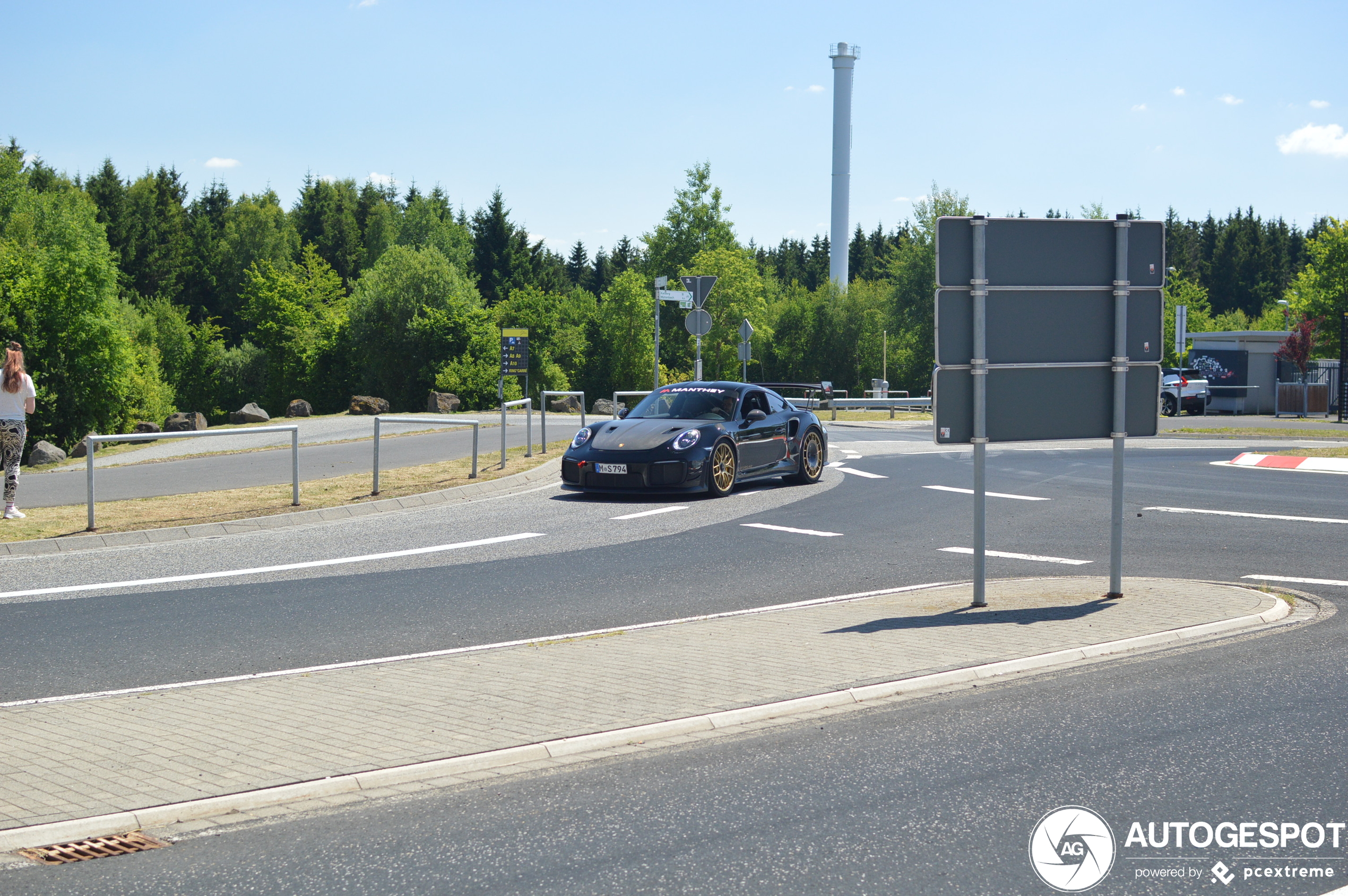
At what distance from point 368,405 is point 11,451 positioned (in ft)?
95.7

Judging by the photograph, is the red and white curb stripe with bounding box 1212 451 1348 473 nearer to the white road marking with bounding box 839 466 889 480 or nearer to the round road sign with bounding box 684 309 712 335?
the white road marking with bounding box 839 466 889 480

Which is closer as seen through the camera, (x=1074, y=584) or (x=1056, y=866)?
(x=1056, y=866)

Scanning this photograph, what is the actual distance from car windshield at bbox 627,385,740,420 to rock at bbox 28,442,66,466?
20.7 m

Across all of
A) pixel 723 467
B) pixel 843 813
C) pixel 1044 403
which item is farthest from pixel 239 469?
pixel 843 813

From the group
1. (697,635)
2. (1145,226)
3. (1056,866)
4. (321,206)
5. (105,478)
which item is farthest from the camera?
(321,206)

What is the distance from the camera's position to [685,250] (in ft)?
294

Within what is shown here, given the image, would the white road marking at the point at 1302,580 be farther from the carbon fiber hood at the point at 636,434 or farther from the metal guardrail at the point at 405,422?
the metal guardrail at the point at 405,422

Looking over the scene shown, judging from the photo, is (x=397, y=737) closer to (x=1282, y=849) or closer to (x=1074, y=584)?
(x=1282, y=849)

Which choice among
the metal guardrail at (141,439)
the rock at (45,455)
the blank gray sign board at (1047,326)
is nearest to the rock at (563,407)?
the rock at (45,455)

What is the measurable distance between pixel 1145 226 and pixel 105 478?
15064 mm

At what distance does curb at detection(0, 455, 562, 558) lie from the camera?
37.1 feet

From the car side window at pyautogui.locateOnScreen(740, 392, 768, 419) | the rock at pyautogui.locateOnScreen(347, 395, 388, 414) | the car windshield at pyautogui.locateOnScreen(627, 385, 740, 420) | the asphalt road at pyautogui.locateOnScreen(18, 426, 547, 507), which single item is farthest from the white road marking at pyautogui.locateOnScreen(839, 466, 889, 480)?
the rock at pyautogui.locateOnScreen(347, 395, 388, 414)

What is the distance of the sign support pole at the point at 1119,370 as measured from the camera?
8562 millimetres

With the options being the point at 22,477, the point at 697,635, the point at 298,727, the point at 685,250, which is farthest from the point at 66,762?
the point at 685,250
